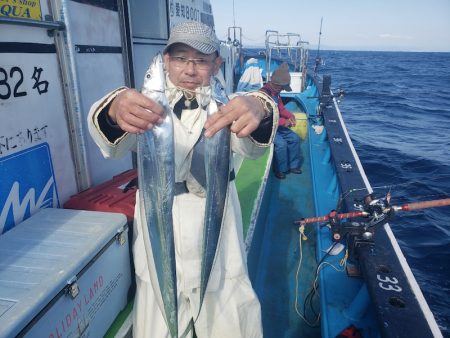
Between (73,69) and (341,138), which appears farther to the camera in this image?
(341,138)

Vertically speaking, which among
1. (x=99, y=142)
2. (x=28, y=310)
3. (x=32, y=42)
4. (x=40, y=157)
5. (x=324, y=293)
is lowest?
(x=324, y=293)

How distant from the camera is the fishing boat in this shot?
1.90m

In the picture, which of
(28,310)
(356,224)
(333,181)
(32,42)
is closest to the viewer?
(28,310)

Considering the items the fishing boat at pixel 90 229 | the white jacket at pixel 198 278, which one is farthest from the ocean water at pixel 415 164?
the white jacket at pixel 198 278

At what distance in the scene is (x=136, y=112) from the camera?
1.29 m

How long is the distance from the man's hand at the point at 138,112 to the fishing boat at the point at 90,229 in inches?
42.3

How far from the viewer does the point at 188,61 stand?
175 centimetres

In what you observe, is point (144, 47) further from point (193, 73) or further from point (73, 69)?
point (193, 73)

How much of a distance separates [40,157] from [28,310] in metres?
1.55

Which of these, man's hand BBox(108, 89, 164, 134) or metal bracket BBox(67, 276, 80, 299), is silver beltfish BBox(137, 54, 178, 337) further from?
metal bracket BBox(67, 276, 80, 299)

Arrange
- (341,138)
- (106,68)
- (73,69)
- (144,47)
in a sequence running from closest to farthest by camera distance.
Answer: (73,69), (106,68), (144,47), (341,138)

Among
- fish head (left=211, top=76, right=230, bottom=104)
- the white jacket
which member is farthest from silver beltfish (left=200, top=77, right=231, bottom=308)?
the white jacket

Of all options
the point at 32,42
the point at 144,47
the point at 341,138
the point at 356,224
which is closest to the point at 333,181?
the point at 341,138

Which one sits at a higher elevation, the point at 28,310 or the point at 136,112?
the point at 136,112
